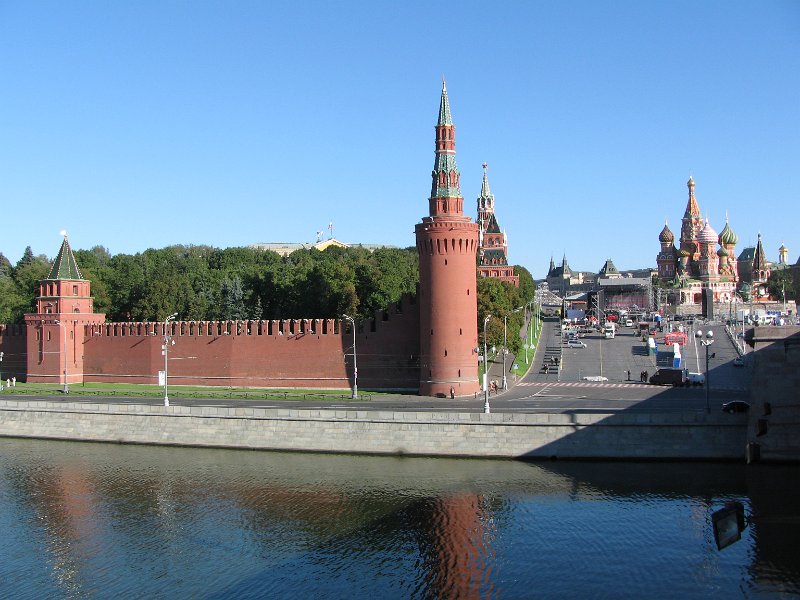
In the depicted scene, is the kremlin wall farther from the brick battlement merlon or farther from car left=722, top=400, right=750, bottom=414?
car left=722, top=400, right=750, bottom=414

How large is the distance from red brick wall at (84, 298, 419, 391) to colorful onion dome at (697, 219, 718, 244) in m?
127

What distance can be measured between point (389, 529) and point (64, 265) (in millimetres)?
46618

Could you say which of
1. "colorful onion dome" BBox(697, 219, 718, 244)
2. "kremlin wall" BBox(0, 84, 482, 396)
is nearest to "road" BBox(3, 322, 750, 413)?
"kremlin wall" BBox(0, 84, 482, 396)

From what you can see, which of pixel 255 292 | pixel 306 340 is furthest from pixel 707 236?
pixel 306 340

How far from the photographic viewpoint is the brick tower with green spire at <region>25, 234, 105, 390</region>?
69375 millimetres

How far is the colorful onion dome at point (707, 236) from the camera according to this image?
17450cm

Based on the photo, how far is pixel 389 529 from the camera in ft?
109

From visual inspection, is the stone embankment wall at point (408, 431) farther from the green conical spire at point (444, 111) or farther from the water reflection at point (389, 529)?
the green conical spire at point (444, 111)

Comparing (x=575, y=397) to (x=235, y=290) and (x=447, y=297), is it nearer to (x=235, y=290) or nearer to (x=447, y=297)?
(x=447, y=297)

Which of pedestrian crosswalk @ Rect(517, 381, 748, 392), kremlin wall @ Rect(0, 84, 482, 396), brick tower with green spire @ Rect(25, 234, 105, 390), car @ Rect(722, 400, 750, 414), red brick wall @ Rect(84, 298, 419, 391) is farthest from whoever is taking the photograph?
brick tower with green spire @ Rect(25, 234, 105, 390)

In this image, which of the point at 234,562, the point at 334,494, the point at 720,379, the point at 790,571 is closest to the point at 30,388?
the point at 334,494

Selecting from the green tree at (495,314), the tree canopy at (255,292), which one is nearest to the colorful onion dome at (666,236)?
the tree canopy at (255,292)

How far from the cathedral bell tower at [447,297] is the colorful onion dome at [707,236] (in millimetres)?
128197

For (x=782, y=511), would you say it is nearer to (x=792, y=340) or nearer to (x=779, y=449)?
(x=779, y=449)
